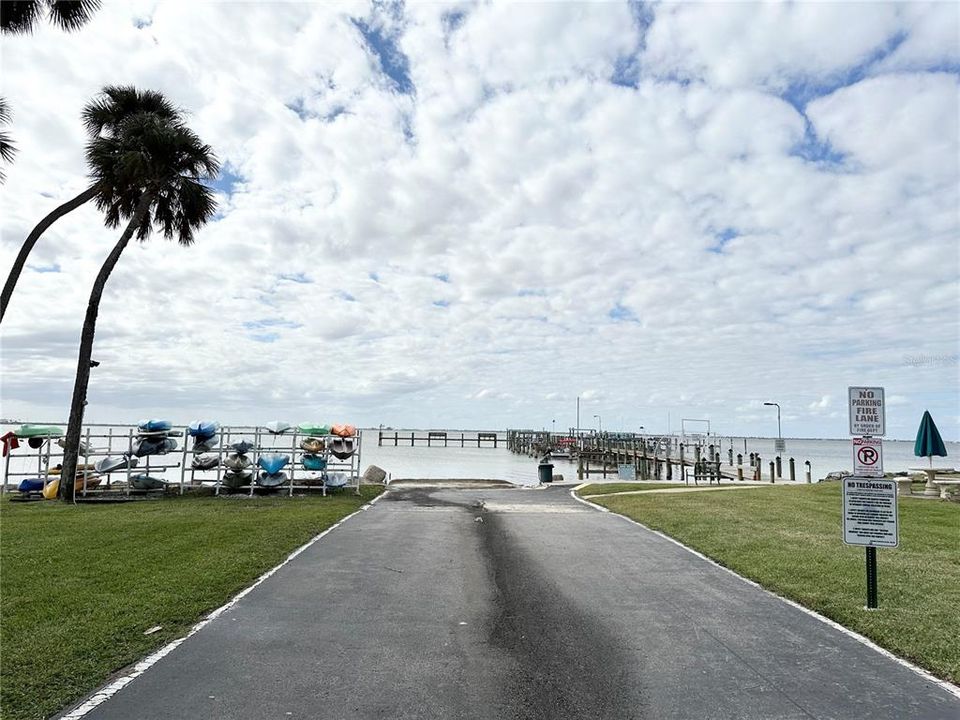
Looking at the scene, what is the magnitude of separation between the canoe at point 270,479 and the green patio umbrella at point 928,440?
1823 cm

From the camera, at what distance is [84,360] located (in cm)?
1919

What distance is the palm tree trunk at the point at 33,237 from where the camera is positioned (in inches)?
643

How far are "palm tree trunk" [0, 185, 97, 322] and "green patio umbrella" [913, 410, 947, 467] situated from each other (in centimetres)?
2393

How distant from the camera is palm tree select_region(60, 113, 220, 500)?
18.7 metres

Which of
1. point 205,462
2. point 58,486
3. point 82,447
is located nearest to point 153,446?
point 205,462

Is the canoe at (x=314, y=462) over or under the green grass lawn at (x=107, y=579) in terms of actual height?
over

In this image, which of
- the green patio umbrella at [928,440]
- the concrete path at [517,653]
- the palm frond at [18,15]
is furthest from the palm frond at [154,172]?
the green patio umbrella at [928,440]

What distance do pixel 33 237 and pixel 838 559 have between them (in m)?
19.0

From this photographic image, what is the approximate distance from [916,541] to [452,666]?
32.5ft

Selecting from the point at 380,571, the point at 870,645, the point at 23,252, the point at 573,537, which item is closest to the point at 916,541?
the point at 573,537

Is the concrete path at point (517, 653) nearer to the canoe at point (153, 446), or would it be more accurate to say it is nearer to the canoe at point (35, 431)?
the canoe at point (153, 446)

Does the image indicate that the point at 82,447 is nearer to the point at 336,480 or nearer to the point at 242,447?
the point at 242,447

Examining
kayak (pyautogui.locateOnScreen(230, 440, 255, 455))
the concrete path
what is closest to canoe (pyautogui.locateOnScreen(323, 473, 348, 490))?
kayak (pyautogui.locateOnScreen(230, 440, 255, 455))

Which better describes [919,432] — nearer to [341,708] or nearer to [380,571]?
[380,571]
